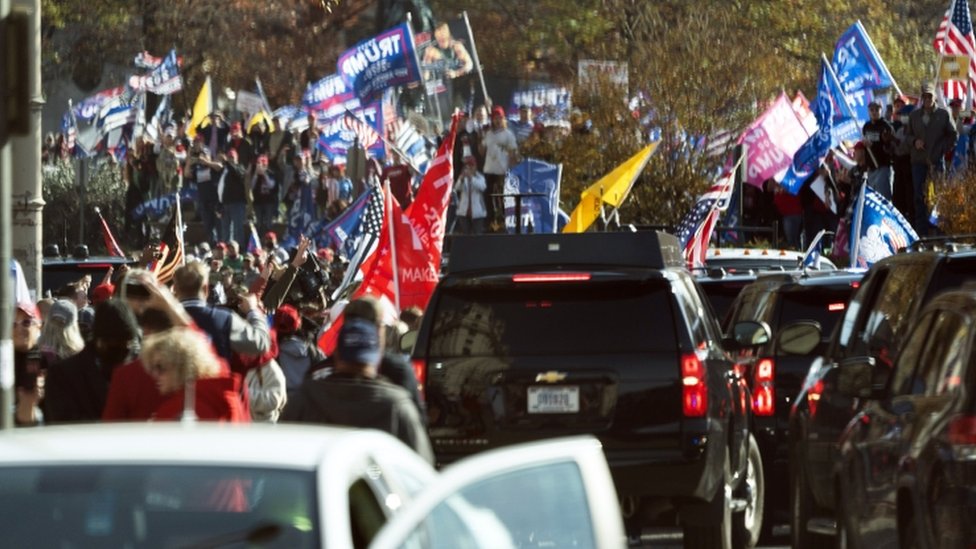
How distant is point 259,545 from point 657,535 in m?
9.71

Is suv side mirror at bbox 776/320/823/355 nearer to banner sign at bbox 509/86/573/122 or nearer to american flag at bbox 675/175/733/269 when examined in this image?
american flag at bbox 675/175/733/269

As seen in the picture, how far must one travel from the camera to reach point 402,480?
267 inches

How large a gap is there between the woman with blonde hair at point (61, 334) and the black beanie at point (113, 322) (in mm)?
2638

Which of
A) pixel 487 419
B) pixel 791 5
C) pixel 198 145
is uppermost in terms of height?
pixel 791 5

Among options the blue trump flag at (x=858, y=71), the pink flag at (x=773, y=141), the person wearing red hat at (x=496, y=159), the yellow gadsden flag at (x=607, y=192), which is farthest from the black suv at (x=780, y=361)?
the person wearing red hat at (x=496, y=159)

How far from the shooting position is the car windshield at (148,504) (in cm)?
593

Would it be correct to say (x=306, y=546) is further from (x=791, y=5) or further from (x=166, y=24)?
(x=166, y=24)

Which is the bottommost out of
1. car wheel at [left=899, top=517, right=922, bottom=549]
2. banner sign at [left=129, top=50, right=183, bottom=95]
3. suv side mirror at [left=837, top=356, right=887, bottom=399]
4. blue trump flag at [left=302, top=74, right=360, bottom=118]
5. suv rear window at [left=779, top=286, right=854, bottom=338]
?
car wheel at [left=899, top=517, right=922, bottom=549]

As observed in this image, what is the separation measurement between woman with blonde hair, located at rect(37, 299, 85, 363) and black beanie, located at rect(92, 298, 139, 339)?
104 inches

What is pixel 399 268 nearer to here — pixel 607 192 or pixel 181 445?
pixel 607 192

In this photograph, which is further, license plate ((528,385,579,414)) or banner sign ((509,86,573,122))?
banner sign ((509,86,573,122))

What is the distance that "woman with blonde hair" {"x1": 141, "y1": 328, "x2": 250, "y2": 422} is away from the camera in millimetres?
9250

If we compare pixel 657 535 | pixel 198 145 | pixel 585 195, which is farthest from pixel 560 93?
pixel 657 535

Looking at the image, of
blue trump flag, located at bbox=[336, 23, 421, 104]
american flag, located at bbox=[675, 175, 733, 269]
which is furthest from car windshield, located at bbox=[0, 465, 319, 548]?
blue trump flag, located at bbox=[336, 23, 421, 104]
